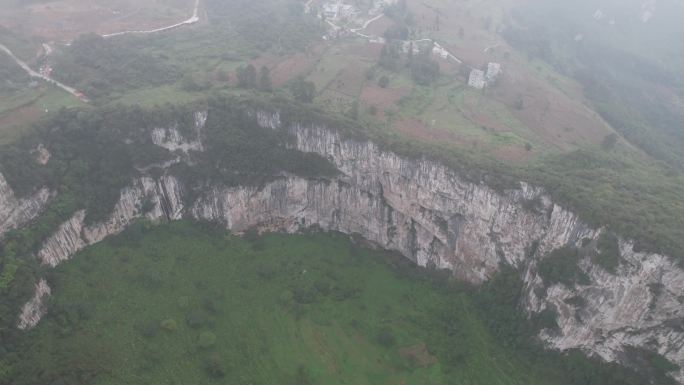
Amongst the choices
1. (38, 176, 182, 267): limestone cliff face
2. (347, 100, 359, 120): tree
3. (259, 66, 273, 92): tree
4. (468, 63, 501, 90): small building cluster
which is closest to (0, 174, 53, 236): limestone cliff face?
(38, 176, 182, 267): limestone cliff face

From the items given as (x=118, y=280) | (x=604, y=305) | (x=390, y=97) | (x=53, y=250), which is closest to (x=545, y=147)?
(x=390, y=97)

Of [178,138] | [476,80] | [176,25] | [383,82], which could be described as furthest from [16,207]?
[476,80]

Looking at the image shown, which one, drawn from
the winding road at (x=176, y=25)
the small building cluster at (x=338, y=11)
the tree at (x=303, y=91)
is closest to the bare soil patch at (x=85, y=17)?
the winding road at (x=176, y=25)

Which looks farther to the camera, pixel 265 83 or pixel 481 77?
pixel 481 77

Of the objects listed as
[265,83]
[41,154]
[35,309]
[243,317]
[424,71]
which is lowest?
[243,317]

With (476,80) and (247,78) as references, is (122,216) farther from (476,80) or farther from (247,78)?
(476,80)

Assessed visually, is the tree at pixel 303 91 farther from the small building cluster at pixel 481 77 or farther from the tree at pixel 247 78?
the small building cluster at pixel 481 77

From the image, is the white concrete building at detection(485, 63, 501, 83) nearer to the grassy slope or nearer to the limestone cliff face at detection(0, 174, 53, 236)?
the grassy slope
